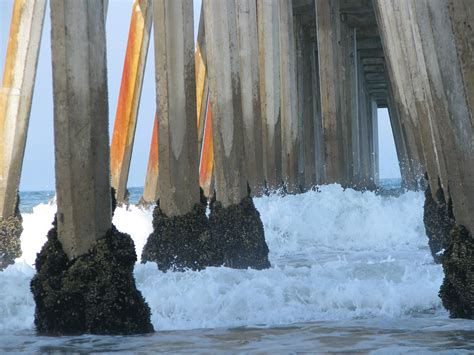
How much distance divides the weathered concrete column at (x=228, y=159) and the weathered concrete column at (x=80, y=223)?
3099 mm

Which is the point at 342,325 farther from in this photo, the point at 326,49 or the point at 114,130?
the point at 326,49

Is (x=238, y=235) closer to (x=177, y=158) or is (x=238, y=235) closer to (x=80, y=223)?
(x=177, y=158)

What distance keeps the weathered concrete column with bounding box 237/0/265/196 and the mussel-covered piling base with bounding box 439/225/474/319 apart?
16.5ft

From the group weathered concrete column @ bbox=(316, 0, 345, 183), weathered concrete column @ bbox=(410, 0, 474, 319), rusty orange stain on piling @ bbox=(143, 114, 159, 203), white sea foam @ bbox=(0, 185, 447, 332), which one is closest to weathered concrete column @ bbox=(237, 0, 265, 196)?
white sea foam @ bbox=(0, 185, 447, 332)

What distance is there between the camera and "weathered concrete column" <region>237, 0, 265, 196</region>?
32.1ft

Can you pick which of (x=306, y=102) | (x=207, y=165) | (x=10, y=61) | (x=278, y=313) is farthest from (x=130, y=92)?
(x=306, y=102)

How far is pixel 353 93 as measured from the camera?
2039 centimetres

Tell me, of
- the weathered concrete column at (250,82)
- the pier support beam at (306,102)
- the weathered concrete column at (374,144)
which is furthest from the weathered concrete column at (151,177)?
the weathered concrete column at (374,144)

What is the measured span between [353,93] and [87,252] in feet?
54.2

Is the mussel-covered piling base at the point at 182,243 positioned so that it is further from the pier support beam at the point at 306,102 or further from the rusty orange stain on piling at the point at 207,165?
the pier support beam at the point at 306,102

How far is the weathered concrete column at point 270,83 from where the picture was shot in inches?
499

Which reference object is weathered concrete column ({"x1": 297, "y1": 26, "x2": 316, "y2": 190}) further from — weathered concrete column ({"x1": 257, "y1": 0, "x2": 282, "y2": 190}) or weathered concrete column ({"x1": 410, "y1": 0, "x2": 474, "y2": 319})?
weathered concrete column ({"x1": 410, "y1": 0, "x2": 474, "y2": 319})

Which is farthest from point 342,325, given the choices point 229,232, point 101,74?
point 229,232

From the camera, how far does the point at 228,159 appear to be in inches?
309
